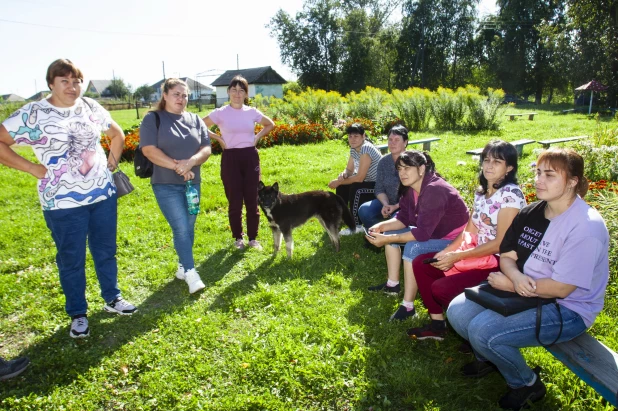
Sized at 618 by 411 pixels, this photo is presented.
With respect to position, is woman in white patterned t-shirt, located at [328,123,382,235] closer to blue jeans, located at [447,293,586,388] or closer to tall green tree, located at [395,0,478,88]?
blue jeans, located at [447,293,586,388]

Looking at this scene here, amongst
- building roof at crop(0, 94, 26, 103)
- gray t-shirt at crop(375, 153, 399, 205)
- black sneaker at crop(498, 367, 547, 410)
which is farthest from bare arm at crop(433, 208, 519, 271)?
building roof at crop(0, 94, 26, 103)

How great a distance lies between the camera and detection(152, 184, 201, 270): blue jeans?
439cm

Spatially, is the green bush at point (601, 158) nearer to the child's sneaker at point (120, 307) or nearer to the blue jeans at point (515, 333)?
the blue jeans at point (515, 333)

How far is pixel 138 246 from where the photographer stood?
5.98 m

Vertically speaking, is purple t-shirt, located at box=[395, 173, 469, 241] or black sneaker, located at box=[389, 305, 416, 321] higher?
purple t-shirt, located at box=[395, 173, 469, 241]

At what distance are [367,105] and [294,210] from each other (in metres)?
13.1

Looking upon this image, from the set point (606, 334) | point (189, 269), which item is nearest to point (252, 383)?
point (189, 269)

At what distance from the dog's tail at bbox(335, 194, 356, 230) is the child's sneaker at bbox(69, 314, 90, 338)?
3441 millimetres

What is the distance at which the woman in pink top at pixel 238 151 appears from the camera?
545 centimetres

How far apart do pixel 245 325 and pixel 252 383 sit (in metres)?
0.86

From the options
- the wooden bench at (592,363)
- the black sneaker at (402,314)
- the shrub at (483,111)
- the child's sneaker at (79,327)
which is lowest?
the child's sneaker at (79,327)

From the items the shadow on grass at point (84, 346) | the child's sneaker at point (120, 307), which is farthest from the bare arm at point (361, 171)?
the child's sneaker at point (120, 307)

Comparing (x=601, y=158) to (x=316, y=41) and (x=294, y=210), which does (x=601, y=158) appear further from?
(x=316, y=41)

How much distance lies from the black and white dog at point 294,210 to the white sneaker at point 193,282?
52.2 inches
